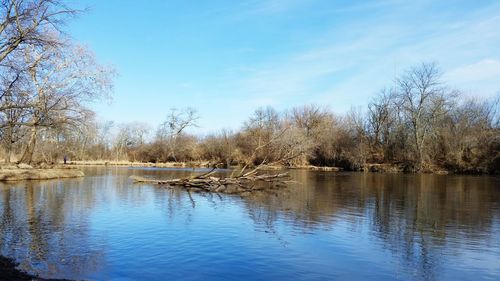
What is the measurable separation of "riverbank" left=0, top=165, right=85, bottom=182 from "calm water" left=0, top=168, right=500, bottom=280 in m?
11.6

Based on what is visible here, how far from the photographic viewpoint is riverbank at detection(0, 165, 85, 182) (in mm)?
33250

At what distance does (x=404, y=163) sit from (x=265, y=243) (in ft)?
178

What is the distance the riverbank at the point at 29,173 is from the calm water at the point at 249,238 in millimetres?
11604

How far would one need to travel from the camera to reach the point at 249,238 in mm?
13805

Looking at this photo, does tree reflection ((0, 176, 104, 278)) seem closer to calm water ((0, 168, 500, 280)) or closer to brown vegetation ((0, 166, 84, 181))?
calm water ((0, 168, 500, 280))

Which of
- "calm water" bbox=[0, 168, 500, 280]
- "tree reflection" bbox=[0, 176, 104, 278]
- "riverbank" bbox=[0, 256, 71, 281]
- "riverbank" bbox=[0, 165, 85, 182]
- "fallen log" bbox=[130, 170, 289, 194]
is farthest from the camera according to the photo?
"riverbank" bbox=[0, 165, 85, 182]

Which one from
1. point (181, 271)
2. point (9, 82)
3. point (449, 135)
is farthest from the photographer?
point (449, 135)

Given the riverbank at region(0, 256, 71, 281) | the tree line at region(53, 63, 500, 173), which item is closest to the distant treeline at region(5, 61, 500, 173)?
the tree line at region(53, 63, 500, 173)

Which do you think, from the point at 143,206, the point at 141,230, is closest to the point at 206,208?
the point at 143,206

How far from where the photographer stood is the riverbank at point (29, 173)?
33.2m

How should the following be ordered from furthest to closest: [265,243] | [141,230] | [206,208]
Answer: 1. [206,208]
2. [141,230]
3. [265,243]

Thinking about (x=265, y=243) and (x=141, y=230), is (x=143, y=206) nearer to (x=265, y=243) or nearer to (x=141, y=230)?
(x=141, y=230)

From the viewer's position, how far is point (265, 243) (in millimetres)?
13070

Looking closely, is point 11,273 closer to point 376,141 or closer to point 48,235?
point 48,235
